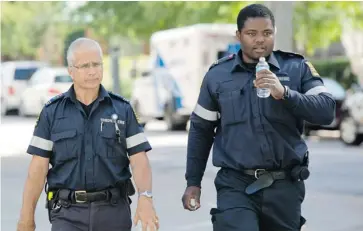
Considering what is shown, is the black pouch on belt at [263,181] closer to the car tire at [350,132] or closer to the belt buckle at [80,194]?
the belt buckle at [80,194]

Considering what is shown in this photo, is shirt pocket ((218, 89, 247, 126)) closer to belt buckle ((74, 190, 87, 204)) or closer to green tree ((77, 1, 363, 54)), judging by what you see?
belt buckle ((74, 190, 87, 204))

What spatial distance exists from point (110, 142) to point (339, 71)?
28928 millimetres

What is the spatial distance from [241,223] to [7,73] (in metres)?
29.9

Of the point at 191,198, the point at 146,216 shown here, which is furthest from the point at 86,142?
the point at 191,198

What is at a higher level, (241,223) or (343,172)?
(241,223)

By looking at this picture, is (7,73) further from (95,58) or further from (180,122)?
(95,58)

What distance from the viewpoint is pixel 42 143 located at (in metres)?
4.89

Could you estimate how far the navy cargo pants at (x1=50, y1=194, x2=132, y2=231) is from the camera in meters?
4.80

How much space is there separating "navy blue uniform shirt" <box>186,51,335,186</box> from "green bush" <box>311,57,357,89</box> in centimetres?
2751

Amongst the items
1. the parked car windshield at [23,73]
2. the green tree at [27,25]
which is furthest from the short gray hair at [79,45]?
the green tree at [27,25]

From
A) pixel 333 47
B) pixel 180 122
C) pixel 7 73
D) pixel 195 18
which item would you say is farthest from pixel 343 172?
pixel 333 47

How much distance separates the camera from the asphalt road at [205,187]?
9.96 metres

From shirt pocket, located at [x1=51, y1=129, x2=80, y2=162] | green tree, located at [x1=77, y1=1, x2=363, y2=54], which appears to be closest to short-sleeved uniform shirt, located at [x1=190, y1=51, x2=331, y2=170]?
shirt pocket, located at [x1=51, y1=129, x2=80, y2=162]

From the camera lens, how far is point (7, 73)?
111 ft
